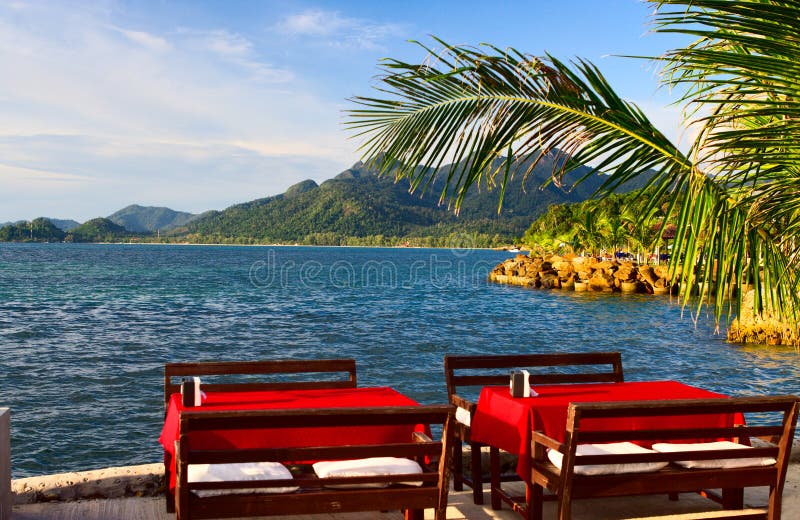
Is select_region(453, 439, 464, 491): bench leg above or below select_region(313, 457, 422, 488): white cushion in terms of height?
below

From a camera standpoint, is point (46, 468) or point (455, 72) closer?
point (455, 72)

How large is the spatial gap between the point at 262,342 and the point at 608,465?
81.1 ft

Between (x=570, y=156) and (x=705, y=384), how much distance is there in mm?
15934

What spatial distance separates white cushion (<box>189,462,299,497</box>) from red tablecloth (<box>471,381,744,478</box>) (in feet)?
4.52

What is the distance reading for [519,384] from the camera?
15.0ft

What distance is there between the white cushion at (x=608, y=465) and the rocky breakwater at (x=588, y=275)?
47.0 m

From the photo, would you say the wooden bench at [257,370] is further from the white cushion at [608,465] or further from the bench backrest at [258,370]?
the white cushion at [608,465]

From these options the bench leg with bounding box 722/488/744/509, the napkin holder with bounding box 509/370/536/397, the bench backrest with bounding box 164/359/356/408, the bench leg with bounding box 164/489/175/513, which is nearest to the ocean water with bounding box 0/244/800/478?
the bench backrest with bounding box 164/359/356/408

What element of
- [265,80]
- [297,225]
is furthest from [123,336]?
[297,225]

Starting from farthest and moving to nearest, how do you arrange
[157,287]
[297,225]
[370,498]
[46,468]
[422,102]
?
1. [297,225]
2. [157,287]
3. [46,468]
4. [422,102]
5. [370,498]

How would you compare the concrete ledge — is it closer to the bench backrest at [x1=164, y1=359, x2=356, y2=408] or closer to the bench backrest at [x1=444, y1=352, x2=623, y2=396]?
the bench backrest at [x1=164, y1=359, x2=356, y2=408]

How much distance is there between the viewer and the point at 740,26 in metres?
3.75

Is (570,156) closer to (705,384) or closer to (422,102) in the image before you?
(422,102)

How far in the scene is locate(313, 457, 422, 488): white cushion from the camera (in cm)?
365
